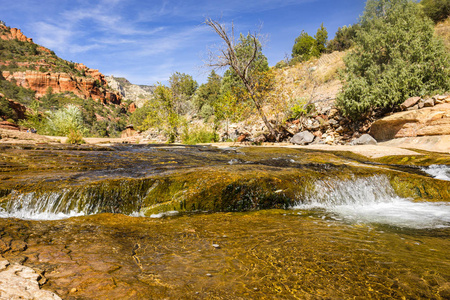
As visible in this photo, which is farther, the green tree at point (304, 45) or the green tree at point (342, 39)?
the green tree at point (304, 45)

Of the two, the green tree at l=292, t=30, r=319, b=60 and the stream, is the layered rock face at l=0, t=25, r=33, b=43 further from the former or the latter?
the stream

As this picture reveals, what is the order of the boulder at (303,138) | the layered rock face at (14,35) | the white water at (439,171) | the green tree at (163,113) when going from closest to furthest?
the white water at (439,171) < the boulder at (303,138) < the green tree at (163,113) < the layered rock face at (14,35)

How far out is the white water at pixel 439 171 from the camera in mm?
6347

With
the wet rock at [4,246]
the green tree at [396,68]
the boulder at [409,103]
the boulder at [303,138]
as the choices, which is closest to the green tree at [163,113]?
the boulder at [303,138]

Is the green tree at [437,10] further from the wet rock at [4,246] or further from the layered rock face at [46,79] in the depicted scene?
the layered rock face at [46,79]

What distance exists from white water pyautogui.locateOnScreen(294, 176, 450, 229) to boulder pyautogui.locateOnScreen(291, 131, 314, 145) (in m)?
10.3

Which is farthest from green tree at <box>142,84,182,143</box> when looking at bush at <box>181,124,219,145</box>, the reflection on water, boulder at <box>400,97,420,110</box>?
the reflection on water

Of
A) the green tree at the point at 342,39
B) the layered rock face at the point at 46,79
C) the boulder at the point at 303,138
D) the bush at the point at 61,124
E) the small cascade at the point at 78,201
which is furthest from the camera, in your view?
the layered rock face at the point at 46,79

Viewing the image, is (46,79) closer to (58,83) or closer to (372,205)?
(58,83)

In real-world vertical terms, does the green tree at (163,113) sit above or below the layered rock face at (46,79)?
below

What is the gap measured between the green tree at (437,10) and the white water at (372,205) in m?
32.1

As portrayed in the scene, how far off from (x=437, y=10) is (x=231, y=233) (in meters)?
36.4

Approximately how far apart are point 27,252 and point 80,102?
91100 mm

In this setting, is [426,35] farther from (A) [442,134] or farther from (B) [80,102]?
(B) [80,102]
